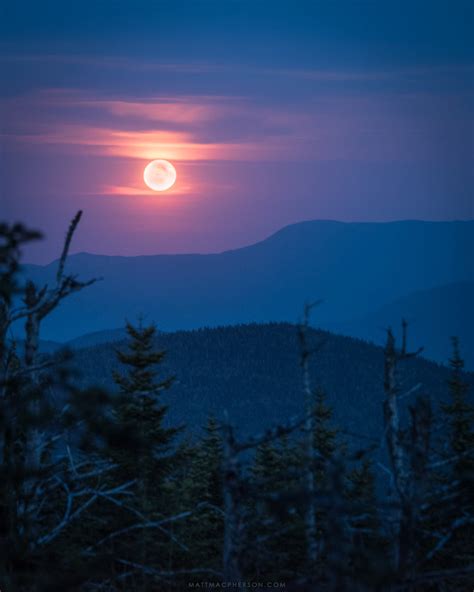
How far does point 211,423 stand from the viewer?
31.5m

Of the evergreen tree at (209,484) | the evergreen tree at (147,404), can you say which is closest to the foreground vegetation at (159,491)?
the evergreen tree at (147,404)

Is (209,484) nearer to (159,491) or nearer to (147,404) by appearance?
(159,491)

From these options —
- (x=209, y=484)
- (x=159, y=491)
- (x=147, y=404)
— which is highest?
(x=147, y=404)

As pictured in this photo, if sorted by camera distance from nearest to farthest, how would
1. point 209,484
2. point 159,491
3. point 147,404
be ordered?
1. point 159,491
2. point 147,404
3. point 209,484

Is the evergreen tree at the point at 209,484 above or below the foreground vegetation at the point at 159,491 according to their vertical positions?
above

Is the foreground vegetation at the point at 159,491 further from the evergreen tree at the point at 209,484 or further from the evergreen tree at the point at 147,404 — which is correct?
the evergreen tree at the point at 209,484

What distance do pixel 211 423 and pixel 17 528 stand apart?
68.4ft

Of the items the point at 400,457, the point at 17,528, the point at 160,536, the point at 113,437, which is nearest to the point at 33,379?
the point at 17,528

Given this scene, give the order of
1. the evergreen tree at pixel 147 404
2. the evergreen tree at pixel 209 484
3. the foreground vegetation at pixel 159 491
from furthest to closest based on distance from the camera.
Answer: the evergreen tree at pixel 209 484, the evergreen tree at pixel 147 404, the foreground vegetation at pixel 159 491

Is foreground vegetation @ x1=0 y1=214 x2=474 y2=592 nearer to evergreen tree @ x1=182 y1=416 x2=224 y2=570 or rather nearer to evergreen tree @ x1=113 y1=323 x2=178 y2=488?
evergreen tree @ x1=113 y1=323 x2=178 y2=488

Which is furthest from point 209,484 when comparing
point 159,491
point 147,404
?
point 147,404

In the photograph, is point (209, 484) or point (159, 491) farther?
point (209, 484)

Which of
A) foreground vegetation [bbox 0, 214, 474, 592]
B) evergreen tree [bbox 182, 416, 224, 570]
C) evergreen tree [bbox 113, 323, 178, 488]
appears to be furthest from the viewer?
evergreen tree [bbox 182, 416, 224, 570]

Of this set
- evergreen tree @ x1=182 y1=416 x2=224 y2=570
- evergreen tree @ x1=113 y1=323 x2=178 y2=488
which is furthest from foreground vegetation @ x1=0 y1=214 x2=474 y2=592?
evergreen tree @ x1=182 y1=416 x2=224 y2=570
